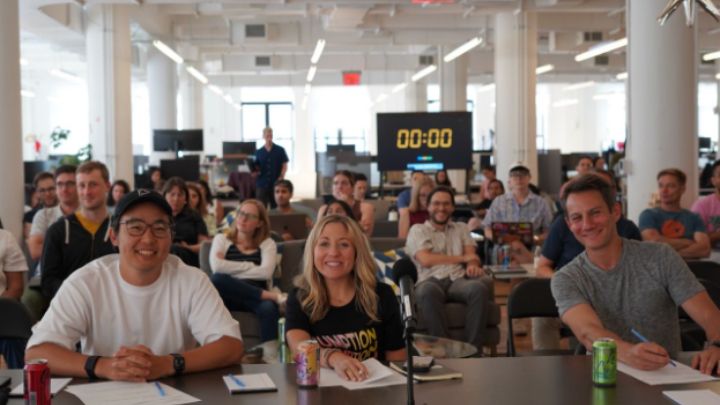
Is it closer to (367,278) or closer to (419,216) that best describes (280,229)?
(419,216)

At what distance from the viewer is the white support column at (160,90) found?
20.7 metres

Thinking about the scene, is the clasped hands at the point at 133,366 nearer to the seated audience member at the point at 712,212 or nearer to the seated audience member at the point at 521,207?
the seated audience member at the point at 712,212

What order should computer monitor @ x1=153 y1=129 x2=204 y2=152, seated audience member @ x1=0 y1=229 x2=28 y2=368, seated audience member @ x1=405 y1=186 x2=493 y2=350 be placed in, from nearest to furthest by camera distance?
seated audience member @ x1=0 y1=229 x2=28 y2=368 < seated audience member @ x1=405 y1=186 x2=493 y2=350 < computer monitor @ x1=153 y1=129 x2=204 y2=152

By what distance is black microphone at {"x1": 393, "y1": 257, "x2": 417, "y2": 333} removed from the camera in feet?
7.88

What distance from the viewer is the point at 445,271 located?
720cm

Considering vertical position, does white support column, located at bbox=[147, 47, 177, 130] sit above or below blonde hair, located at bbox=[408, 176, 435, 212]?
above

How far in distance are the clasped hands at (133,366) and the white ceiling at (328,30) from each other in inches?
425

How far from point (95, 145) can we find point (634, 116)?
892 cm

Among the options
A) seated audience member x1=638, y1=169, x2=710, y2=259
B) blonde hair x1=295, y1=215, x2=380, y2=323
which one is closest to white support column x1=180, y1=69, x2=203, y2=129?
seated audience member x1=638, y1=169, x2=710, y2=259

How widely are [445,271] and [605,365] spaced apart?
429 cm

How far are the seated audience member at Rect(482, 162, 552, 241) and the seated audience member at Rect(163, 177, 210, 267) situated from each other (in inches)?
107

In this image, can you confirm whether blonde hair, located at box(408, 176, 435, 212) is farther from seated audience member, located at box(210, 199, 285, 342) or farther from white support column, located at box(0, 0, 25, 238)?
white support column, located at box(0, 0, 25, 238)

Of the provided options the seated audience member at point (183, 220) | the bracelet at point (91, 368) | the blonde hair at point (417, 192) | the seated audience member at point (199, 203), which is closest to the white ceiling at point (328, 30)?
the seated audience member at point (199, 203)

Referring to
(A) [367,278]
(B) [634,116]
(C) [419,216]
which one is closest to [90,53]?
(C) [419,216]
